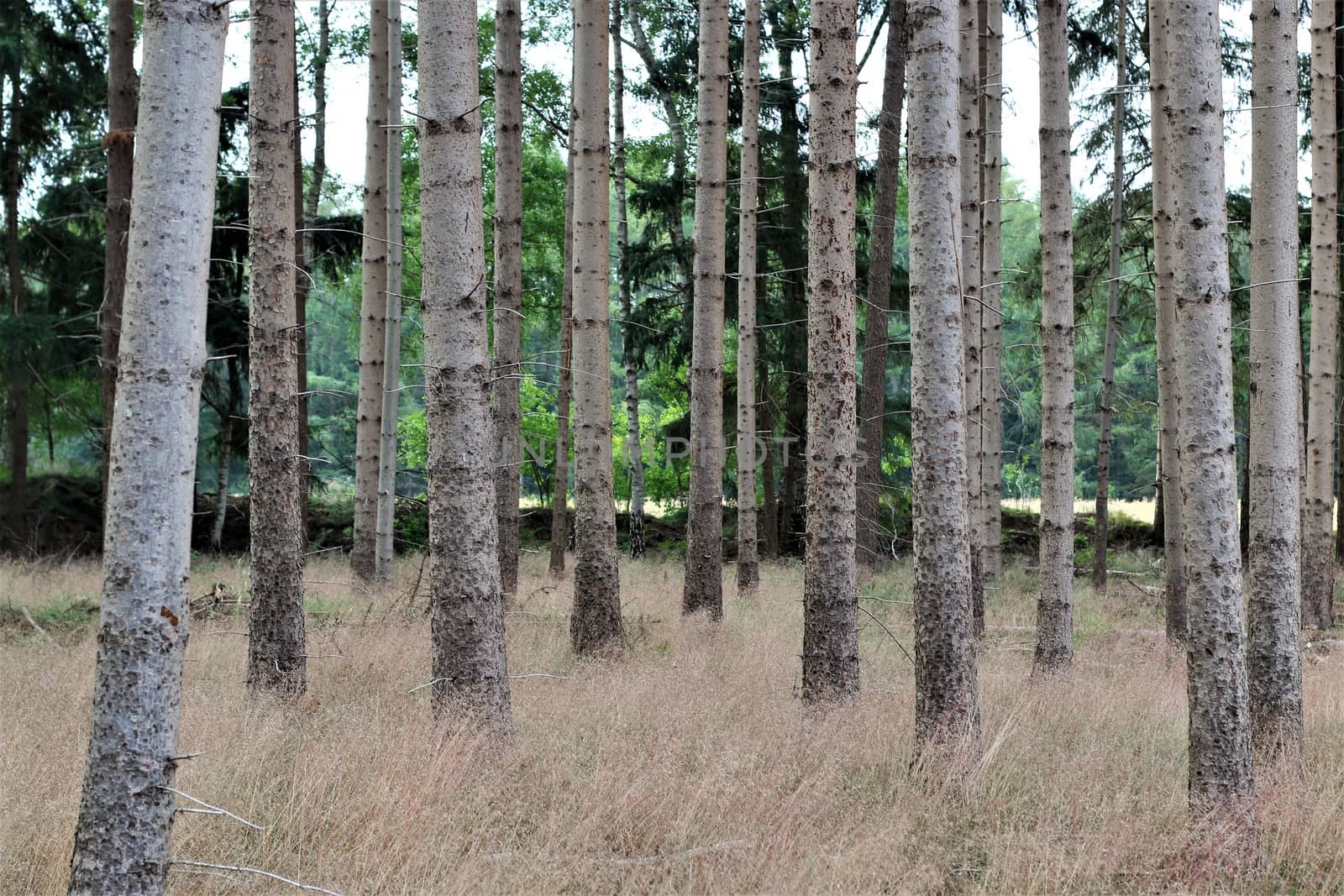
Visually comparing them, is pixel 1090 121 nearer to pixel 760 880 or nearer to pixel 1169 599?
pixel 1169 599

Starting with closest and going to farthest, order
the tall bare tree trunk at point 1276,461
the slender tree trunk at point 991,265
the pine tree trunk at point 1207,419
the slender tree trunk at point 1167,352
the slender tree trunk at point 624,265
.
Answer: the pine tree trunk at point 1207,419
the tall bare tree trunk at point 1276,461
the slender tree trunk at point 1167,352
the slender tree trunk at point 991,265
the slender tree trunk at point 624,265

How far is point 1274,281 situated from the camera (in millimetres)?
5617

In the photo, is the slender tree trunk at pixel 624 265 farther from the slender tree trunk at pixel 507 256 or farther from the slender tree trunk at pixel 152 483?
the slender tree trunk at pixel 152 483

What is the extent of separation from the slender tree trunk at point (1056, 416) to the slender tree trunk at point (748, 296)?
11.2 ft

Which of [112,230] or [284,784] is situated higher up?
[112,230]

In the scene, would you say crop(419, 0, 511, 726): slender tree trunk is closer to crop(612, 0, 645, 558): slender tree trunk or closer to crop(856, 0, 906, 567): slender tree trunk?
crop(856, 0, 906, 567): slender tree trunk

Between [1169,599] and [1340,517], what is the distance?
8100 millimetres

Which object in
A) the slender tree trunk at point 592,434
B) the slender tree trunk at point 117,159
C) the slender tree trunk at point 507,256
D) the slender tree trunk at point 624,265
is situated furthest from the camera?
the slender tree trunk at point 624,265

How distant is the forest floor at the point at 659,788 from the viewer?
4172 mm

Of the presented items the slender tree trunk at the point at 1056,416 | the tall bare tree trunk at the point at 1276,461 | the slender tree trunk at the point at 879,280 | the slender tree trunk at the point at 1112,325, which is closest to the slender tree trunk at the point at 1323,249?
the slender tree trunk at the point at 1056,416

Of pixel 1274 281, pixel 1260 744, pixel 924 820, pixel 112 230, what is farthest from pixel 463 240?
pixel 112 230

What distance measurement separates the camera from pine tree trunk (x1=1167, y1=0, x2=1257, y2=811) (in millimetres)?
4605

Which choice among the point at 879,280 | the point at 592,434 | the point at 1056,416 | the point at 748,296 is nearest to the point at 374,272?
the point at 748,296

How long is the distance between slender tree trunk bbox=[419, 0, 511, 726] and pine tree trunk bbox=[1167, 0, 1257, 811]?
3368 mm
